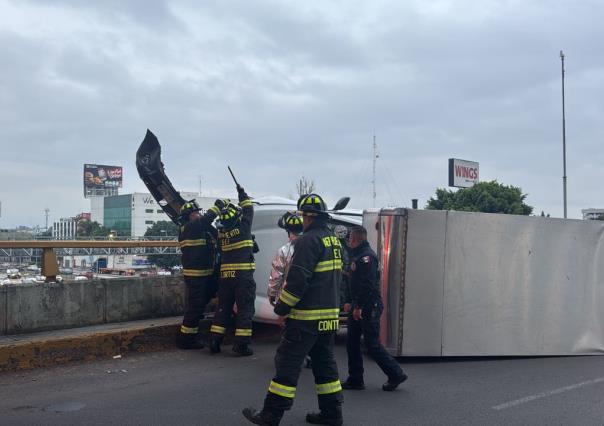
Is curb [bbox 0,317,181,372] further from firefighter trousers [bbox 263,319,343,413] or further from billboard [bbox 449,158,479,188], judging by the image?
billboard [bbox 449,158,479,188]

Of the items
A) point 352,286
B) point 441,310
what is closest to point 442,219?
point 441,310

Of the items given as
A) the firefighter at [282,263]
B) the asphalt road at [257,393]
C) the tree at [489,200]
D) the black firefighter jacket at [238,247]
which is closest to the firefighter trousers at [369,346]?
the asphalt road at [257,393]

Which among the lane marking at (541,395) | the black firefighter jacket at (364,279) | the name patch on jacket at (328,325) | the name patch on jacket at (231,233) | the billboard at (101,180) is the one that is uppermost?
the billboard at (101,180)

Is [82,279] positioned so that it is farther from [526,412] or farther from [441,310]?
[526,412]

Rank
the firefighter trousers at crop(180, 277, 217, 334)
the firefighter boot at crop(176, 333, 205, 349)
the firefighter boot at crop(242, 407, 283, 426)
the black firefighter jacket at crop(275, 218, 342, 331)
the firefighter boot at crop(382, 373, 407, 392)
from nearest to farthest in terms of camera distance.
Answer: the firefighter boot at crop(242, 407, 283, 426)
the black firefighter jacket at crop(275, 218, 342, 331)
the firefighter boot at crop(382, 373, 407, 392)
the firefighter trousers at crop(180, 277, 217, 334)
the firefighter boot at crop(176, 333, 205, 349)

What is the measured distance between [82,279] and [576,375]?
6.27 metres

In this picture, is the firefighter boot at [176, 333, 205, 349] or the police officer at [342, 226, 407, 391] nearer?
the police officer at [342, 226, 407, 391]

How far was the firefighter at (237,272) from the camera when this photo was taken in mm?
7094

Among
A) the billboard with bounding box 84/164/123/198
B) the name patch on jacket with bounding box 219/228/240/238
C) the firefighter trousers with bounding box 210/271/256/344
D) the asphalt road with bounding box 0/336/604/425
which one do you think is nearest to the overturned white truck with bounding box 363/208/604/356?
the asphalt road with bounding box 0/336/604/425

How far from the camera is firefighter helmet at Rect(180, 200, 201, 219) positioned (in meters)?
7.77

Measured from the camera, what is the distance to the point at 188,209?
25.5 feet

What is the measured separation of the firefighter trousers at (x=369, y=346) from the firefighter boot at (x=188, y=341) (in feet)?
8.16

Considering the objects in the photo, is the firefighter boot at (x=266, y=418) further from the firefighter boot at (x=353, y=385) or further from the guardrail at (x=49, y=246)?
the guardrail at (x=49, y=246)

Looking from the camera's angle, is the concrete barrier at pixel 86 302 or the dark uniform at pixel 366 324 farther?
the concrete barrier at pixel 86 302
